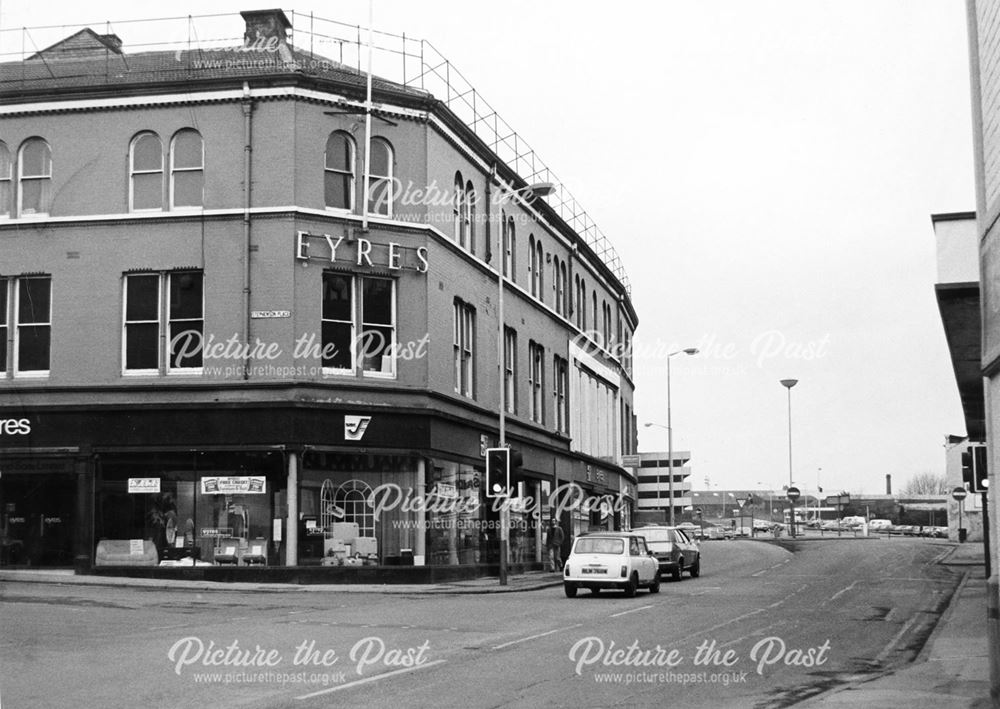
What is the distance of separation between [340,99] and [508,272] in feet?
39.1

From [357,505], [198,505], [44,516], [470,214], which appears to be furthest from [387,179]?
[44,516]

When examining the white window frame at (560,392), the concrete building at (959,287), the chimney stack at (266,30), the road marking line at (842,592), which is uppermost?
the chimney stack at (266,30)

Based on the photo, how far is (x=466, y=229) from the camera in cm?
3903

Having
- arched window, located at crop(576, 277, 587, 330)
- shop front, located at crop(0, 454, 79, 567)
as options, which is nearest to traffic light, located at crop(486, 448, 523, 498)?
shop front, located at crop(0, 454, 79, 567)

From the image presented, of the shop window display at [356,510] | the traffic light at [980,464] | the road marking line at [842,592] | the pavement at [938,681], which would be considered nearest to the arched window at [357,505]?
the shop window display at [356,510]

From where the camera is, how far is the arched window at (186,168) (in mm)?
33438

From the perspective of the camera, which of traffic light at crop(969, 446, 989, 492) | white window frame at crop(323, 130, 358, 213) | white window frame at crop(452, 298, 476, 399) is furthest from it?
white window frame at crop(452, 298, 476, 399)

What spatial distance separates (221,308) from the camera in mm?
32875

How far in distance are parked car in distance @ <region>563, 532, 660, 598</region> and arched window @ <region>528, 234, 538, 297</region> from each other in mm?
18526

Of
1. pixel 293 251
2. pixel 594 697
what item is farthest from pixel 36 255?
pixel 594 697

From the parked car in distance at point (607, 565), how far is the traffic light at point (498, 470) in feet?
12.5

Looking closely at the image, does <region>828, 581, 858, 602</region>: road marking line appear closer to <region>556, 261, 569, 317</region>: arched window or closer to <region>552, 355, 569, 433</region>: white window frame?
<region>552, 355, 569, 433</region>: white window frame

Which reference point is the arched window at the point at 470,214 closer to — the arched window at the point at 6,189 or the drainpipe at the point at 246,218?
the drainpipe at the point at 246,218

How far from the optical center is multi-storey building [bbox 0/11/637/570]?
32531mm
